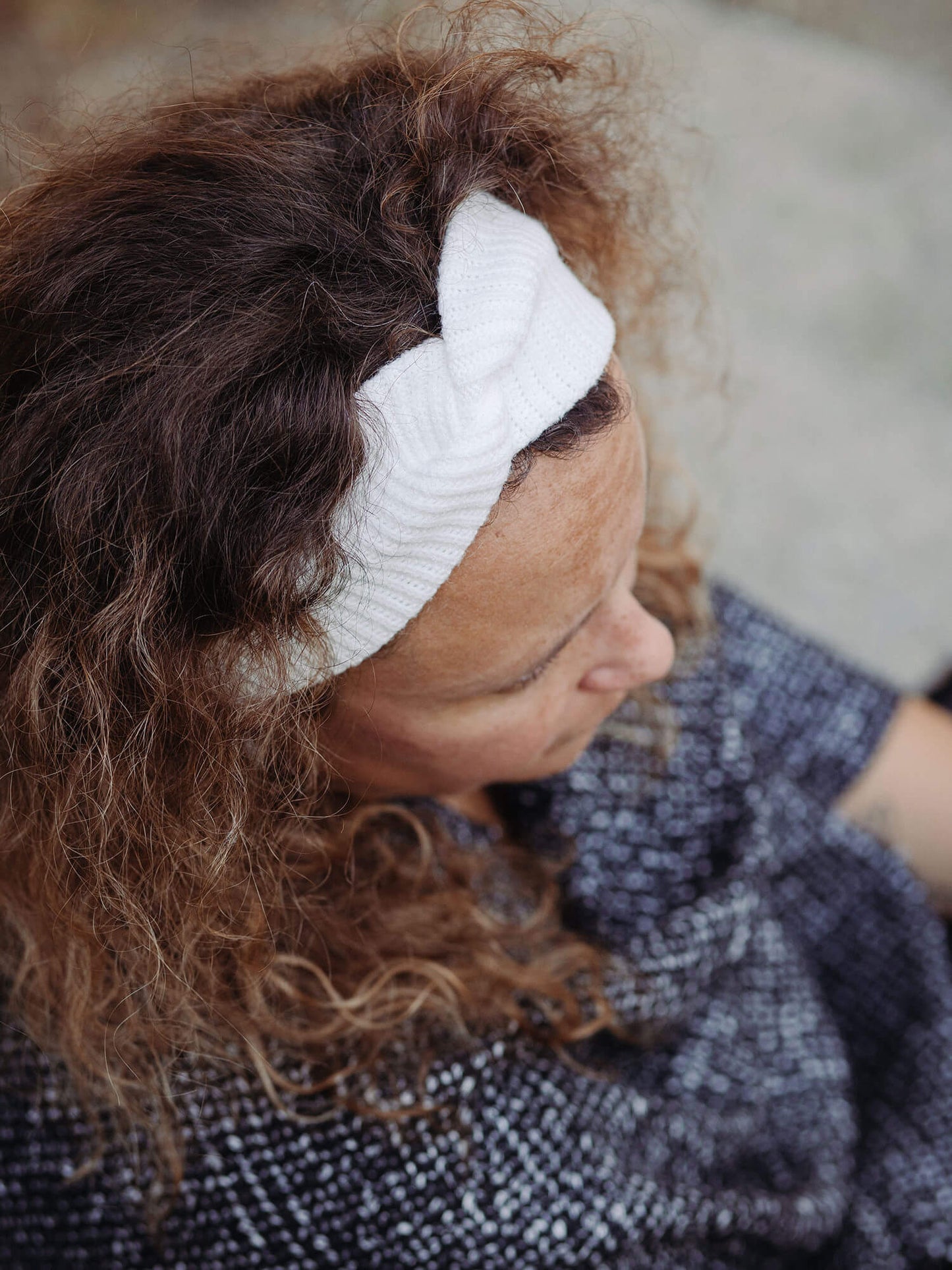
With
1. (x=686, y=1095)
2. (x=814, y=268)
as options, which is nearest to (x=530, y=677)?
(x=686, y=1095)

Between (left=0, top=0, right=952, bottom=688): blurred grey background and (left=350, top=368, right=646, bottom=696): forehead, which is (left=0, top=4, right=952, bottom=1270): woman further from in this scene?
(left=0, top=0, right=952, bottom=688): blurred grey background

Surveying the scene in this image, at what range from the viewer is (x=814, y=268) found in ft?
6.05

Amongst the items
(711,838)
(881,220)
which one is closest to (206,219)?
(711,838)

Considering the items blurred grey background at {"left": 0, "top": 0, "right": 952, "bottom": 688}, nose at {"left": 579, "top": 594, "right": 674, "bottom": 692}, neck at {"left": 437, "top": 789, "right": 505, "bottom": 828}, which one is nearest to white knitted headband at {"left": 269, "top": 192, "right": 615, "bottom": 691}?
nose at {"left": 579, "top": 594, "right": 674, "bottom": 692}

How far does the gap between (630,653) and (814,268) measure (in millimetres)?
1380

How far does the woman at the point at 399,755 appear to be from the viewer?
1.80 ft

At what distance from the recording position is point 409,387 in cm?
55

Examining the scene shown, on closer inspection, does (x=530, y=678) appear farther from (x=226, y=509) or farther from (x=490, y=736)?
(x=226, y=509)

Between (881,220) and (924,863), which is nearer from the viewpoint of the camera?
(924,863)

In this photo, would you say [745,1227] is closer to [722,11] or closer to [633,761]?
[633,761]

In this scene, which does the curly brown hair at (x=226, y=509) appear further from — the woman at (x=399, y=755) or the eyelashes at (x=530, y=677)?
the eyelashes at (x=530, y=677)

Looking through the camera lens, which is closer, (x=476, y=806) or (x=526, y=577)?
(x=526, y=577)

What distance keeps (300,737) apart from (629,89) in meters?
0.53

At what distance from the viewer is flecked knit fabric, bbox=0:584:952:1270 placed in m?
0.73
